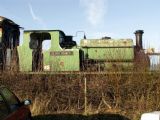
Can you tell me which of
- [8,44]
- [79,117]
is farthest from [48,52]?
[79,117]

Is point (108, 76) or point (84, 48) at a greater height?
point (84, 48)

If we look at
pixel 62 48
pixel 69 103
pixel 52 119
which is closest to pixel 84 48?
pixel 62 48

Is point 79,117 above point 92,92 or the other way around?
the other way around

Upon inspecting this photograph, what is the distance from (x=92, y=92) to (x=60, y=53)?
2.87 metres

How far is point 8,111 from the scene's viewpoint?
685cm

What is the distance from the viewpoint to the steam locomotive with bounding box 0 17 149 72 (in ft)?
47.1

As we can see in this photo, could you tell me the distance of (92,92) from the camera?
13555mm

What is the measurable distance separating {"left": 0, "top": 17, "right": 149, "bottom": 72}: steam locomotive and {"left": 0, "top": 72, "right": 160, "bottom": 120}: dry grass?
57cm

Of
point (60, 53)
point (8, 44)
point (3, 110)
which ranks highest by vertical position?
point (8, 44)

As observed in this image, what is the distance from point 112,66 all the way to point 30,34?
4.46 metres

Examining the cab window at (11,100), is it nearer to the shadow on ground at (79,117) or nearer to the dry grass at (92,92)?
the shadow on ground at (79,117)

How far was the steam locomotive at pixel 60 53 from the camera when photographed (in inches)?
565

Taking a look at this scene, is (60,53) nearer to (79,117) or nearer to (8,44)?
(8,44)

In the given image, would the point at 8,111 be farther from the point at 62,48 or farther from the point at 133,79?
the point at 62,48
